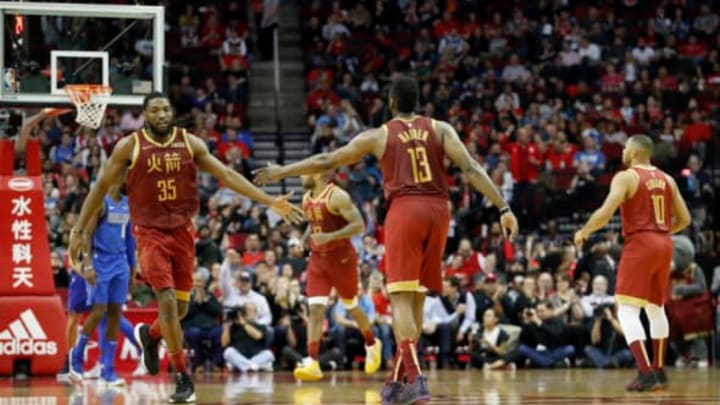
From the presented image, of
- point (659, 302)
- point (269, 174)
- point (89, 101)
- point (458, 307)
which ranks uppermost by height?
point (89, 101)

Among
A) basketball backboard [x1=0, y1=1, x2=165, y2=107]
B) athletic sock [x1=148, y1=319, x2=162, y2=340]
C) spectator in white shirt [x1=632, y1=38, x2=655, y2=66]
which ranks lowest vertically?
athletic sock [x1=148, y1=319, x2=162, y2=340]

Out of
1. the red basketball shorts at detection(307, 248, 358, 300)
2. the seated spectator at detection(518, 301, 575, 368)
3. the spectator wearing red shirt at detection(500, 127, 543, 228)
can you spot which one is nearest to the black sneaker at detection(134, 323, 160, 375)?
the red basketball shorts at detection(307, 248, 358, 300)

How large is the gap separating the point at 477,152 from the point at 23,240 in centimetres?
1071

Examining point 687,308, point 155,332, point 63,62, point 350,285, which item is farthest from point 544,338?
point 155,332

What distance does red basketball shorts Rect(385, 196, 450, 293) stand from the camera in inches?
409

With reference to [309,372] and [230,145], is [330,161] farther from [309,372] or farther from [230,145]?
[230,145]

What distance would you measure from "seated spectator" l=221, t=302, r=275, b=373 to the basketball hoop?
14.0 ft

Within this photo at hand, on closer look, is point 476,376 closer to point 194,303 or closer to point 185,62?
point 194,303

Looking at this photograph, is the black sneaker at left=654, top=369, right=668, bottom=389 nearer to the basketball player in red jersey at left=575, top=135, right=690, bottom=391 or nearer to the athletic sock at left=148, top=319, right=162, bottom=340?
the basketball player in red jersey at left=575, top=135, right=690, bottom=391

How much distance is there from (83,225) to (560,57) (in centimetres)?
1907

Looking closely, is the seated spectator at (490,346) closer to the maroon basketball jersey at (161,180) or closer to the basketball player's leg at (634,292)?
the basketball player's leg at (634,292)

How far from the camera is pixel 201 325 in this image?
746 inches

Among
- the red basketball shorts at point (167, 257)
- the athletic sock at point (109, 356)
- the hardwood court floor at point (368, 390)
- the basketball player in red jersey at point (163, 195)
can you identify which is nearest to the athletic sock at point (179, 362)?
the basketball player in red jersey at point (163, 195)

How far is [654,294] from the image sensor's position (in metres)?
13.6
